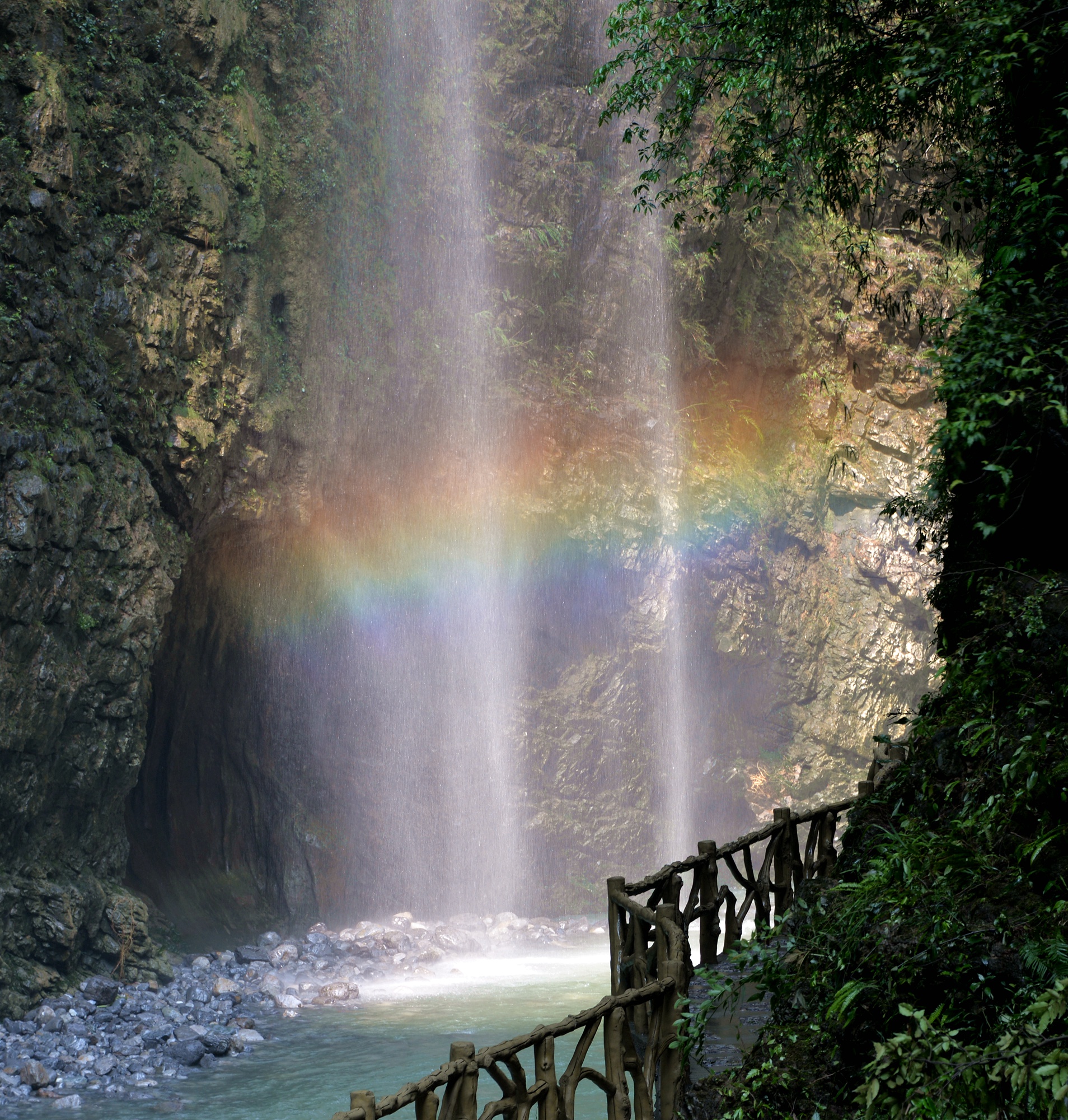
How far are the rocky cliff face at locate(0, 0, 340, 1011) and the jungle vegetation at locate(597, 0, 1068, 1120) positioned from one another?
31.2ft

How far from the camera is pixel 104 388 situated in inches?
535

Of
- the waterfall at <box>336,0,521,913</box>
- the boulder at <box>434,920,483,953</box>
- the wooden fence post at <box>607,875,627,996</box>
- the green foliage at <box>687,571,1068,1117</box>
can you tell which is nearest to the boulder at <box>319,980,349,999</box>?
the boulder at <box>434,920,483,953</box>

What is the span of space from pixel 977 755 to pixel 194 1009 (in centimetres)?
1089

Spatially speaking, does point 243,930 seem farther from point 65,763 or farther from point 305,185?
point 305,185

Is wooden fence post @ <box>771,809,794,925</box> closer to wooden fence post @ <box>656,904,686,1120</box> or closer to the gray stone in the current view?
wooden fence post @ <box>656,904,686,1120</box>

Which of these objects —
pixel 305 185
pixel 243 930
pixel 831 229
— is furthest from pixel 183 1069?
pixel 831 229

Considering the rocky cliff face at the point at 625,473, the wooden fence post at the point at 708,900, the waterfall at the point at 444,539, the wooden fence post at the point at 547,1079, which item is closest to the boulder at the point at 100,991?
the rocky cliff face at the point at 625,473

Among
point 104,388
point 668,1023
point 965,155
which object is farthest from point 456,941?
point 965,155

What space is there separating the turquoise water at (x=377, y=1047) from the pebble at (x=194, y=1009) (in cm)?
23

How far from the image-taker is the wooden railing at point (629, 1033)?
462 centimetres

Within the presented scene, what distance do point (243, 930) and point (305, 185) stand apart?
12.4 metres

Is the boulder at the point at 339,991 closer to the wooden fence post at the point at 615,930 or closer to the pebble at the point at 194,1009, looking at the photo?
the pebble at the point at 194,1009

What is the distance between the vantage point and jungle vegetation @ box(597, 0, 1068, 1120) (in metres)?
3.55

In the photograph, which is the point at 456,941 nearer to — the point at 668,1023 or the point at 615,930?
the point at 615,930
